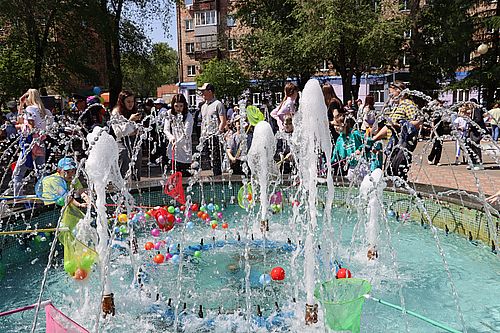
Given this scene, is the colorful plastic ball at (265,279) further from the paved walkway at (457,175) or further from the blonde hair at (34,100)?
the blonde hair at (34,100)

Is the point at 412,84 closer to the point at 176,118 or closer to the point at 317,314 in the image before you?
the point at 176,118

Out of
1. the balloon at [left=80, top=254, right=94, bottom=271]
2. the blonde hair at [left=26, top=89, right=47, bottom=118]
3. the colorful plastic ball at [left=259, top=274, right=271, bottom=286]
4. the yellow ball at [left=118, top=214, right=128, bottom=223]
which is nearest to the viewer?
the balloon at [left=80, top=254, right=94, bottom=271]

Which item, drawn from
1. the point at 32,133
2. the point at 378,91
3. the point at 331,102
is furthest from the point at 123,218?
the point at 378,91

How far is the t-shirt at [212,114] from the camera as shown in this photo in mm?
7892

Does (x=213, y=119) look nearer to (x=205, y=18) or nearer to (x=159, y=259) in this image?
(x=159, y=259)

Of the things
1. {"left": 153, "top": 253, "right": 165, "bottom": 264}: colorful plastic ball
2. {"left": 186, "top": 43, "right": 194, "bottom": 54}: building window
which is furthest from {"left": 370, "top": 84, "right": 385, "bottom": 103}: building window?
{"left": 153, "top": 253, "right": 165, "bottom": 264}: colorful plastic ball

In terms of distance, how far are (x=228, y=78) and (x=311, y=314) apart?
29270mm

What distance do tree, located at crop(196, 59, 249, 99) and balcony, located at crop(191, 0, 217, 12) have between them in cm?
1373

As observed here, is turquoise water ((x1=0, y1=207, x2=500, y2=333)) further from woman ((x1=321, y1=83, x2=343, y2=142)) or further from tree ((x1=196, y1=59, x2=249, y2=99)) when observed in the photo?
tree ((x1=196, y1=59, x2=249, y2=99))

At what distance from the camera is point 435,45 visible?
25.0 metres

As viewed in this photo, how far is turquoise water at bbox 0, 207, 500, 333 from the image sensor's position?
366 centimetres

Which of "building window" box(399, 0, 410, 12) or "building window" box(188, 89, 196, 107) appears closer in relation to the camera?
"building window" box(399, 0, 410, 12)

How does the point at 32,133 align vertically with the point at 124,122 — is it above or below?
below

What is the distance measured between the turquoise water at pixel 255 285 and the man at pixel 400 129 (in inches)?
52.7
